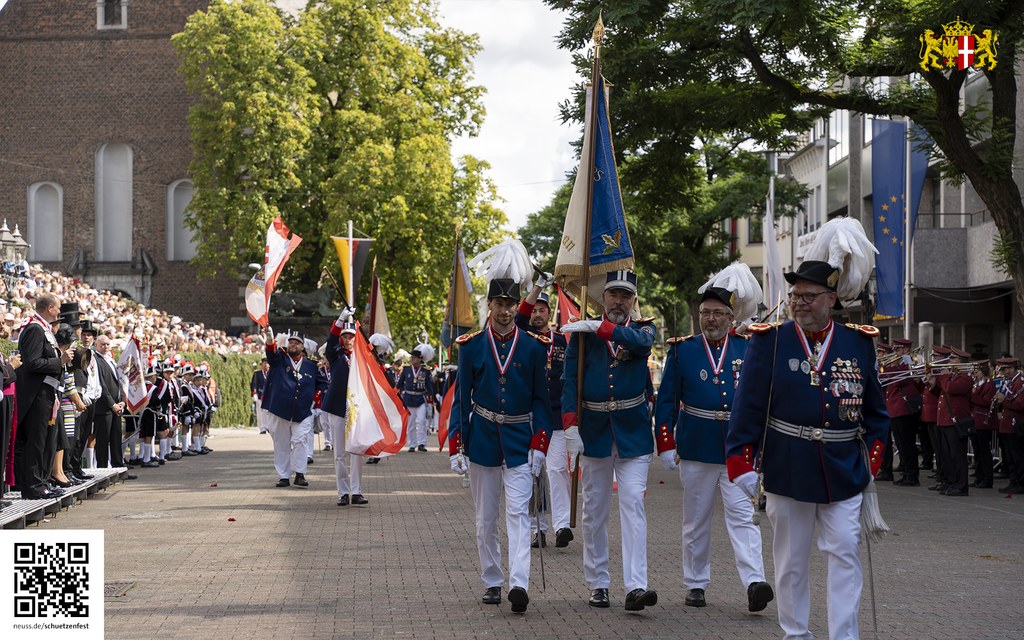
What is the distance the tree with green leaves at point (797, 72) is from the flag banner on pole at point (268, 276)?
5.69m

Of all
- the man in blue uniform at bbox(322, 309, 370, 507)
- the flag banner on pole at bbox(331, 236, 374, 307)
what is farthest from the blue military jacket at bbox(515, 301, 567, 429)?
the flag banner on pole at bbox(331, 236, 374, 307)

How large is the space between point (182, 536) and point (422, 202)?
33.0 metres

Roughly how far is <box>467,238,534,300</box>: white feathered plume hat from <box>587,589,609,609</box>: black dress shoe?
2.03 m

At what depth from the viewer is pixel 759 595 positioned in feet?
28.9

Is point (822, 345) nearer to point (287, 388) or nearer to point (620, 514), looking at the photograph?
point (620, 514)

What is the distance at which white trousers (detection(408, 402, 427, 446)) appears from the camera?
3056cm

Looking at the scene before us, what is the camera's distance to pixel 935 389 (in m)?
20.2

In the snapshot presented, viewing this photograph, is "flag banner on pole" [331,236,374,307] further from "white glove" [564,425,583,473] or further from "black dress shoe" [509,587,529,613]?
"black dress shoe" [509,587,529,613]

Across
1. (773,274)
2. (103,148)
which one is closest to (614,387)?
(773,274)

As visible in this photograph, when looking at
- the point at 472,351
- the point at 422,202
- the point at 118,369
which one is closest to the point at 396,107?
the point at 422,202

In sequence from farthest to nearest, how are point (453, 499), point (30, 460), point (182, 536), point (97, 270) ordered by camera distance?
point (97, 270)
point (453, 499)
point (30, 460)
point (182, 536)

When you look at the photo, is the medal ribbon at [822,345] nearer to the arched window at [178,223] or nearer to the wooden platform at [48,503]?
the wooden platform at [48,503]

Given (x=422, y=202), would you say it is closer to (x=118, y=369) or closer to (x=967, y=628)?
(x=118, y=369)

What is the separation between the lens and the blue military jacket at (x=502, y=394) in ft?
30.6
